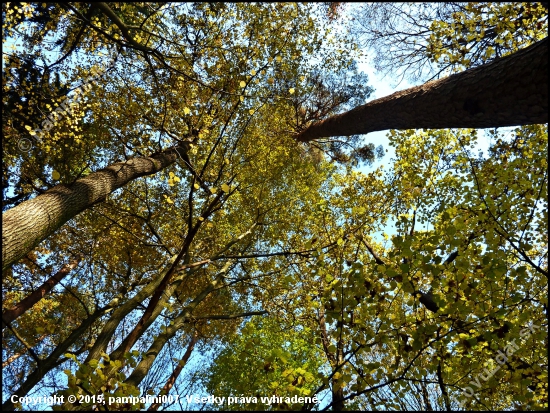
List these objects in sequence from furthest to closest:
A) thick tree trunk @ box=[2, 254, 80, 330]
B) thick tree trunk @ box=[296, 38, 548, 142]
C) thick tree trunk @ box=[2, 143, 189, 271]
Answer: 1. thick tree trunk @ box=[2, 254, 80, 330]
2. thick tree trunk @ box=[2, 143, 189, 271]
3. thick tree trunk @ box=[296, 38, 548, 142]

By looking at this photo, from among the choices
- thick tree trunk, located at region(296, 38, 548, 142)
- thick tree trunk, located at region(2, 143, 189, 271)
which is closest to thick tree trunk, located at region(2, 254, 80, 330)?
thick tree trunk, located at region(2, 143, 189, 271)

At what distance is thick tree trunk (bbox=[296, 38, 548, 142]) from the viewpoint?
2256 millimetres

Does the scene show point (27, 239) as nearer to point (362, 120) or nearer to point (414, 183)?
point (362, 120)

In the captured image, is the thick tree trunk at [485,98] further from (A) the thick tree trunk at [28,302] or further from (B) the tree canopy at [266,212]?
(A) the thick tree trunk at [28,302]

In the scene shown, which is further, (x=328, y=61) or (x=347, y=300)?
(x=328, y=61)

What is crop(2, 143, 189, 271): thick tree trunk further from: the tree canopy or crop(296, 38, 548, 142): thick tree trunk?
crop(296, 38, 548, 142): thick tree trunk

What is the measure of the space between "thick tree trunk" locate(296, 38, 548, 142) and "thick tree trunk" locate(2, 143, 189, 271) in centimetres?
287

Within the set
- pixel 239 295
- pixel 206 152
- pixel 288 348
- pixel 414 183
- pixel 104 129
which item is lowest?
pixel 288 348

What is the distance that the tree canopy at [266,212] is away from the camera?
262 cm

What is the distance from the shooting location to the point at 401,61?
251 inches

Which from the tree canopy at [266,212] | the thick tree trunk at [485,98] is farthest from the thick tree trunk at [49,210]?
the thick tree trunk at [485,98]

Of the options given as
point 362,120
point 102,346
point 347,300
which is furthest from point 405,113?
point 102,346

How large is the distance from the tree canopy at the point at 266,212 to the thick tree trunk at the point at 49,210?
27 millimetres

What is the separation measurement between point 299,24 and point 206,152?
3.54 m
